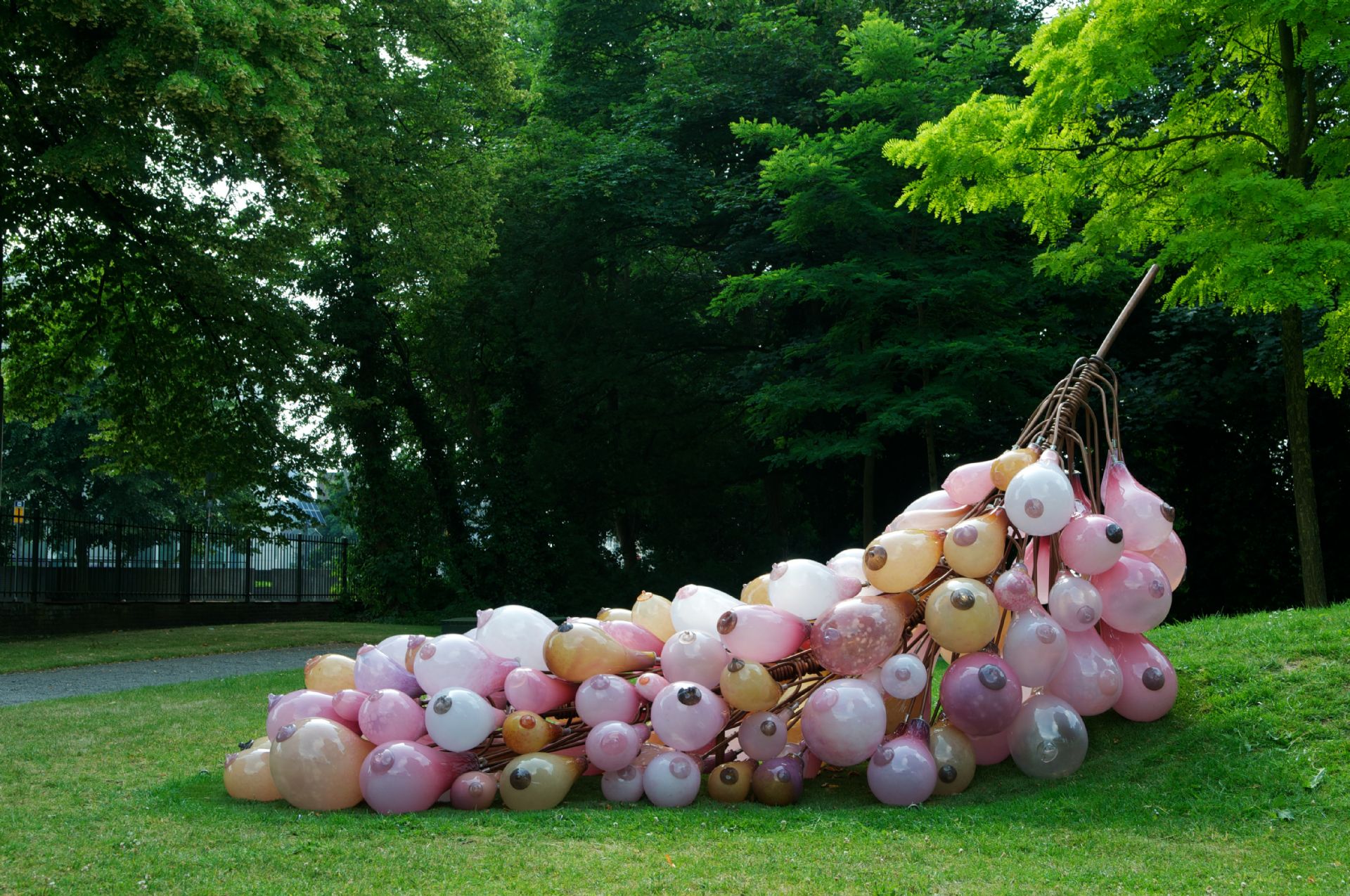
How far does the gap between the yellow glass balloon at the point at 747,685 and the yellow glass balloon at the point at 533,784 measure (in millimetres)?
1060

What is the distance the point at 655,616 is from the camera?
7.43 metres

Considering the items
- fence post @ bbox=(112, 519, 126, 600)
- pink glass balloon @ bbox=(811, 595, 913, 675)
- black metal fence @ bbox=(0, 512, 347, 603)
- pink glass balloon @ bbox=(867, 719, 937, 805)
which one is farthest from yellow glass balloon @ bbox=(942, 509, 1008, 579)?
fence post @ bbox=(112, 519, 126, 600)

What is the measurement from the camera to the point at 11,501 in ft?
117

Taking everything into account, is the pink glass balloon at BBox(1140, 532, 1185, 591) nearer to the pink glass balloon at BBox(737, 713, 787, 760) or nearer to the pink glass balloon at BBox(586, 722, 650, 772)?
the pink glass balloon at BBox(737, 713, 787, 760)

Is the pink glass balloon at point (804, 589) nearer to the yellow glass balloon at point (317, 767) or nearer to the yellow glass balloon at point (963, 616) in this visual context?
the yellow glass balloon at point (963, 616)

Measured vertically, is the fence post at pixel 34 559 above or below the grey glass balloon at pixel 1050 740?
above

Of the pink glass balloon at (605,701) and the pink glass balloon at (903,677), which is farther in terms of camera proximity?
the pink glass balloon at (605,701)

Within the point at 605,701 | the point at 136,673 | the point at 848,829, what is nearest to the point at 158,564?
the point at 136,673

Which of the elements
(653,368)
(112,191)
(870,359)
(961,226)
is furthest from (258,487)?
(961,226)

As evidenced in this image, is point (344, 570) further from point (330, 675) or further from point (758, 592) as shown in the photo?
point (758, 592)

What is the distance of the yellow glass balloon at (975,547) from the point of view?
262 inches

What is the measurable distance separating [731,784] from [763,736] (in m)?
0.33

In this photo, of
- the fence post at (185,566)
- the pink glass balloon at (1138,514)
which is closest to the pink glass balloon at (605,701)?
the pink glass balloon at (1138,514)

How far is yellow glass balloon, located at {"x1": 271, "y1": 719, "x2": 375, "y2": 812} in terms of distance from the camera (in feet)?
20.5
